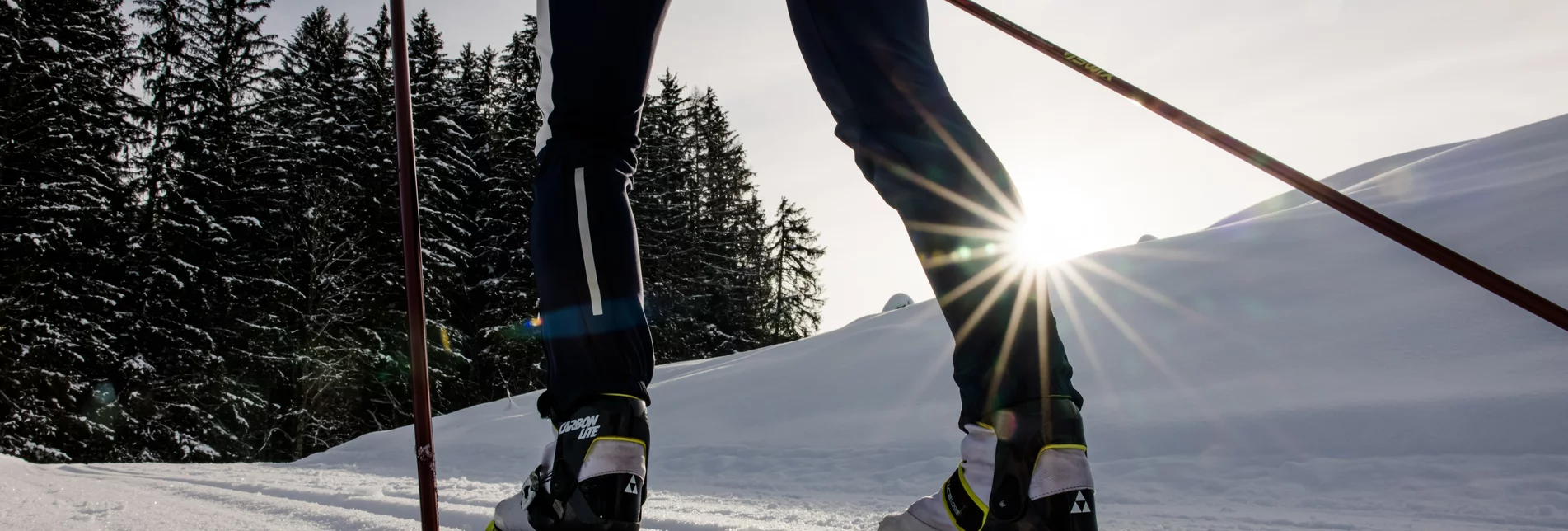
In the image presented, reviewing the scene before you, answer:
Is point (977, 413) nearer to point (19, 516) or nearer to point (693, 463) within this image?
point (19, 516)

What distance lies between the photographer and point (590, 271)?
3.30ft

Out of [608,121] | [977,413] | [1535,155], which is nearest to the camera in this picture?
[977,413]

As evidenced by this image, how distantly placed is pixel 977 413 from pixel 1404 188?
5360 mm

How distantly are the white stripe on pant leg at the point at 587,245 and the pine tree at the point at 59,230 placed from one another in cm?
1788

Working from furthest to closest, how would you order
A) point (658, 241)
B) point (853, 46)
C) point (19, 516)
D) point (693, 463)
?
point (658, 241) → point (693, 463) → point (19, 516) → point (853, 46)

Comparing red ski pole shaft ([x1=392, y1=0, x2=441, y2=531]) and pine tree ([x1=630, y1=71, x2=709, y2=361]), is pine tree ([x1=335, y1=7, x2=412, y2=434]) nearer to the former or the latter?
pine tree ([x1=630, y1=71, x2=709, y2=361])

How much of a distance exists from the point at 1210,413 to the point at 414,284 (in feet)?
8.63

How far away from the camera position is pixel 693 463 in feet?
12.4

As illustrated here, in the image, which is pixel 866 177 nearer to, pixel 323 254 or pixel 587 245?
pixel 587 245

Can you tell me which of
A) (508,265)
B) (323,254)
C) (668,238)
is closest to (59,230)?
(323,254)

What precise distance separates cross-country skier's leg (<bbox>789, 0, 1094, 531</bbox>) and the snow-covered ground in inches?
49.9

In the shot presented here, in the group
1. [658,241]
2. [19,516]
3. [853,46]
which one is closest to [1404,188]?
[853,46]

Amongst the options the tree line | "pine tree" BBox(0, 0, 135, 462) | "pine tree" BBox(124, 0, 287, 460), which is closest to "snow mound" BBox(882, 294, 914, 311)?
the tree line

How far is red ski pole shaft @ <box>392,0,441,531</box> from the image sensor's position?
1379 mm
